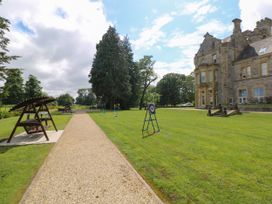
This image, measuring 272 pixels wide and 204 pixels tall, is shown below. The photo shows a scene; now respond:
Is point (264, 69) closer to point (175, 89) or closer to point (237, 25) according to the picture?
point (237, 25)

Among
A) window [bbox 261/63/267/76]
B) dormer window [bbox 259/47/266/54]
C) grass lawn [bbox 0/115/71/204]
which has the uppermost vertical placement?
dormer window [bbox 259/47/266/54]

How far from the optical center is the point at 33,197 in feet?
12.8

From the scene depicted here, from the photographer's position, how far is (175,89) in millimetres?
73750

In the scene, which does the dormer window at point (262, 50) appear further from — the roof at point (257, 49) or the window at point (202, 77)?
the window at point (202, 77)

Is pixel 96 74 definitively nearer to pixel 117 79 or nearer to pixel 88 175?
pixel 117 79

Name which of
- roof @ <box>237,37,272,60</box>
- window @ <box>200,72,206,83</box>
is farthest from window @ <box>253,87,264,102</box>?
window @ <box>200,72,206,83</box>

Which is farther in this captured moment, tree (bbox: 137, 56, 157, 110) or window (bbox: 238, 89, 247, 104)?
tree (bbox: 137, 56, 157, 110)

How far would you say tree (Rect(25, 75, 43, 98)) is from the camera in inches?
2433

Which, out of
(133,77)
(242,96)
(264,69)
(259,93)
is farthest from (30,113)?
(133,77)

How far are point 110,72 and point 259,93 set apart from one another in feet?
83.4

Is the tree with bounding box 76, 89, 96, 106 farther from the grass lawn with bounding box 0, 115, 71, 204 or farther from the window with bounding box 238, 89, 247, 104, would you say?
the grass lawn with bounding box 0, 115, 71, 204

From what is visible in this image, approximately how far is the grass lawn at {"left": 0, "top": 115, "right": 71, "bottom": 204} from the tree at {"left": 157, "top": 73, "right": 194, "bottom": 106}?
6702cm

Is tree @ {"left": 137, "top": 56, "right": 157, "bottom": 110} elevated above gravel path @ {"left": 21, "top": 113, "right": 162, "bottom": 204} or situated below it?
above

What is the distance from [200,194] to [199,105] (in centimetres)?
3592
